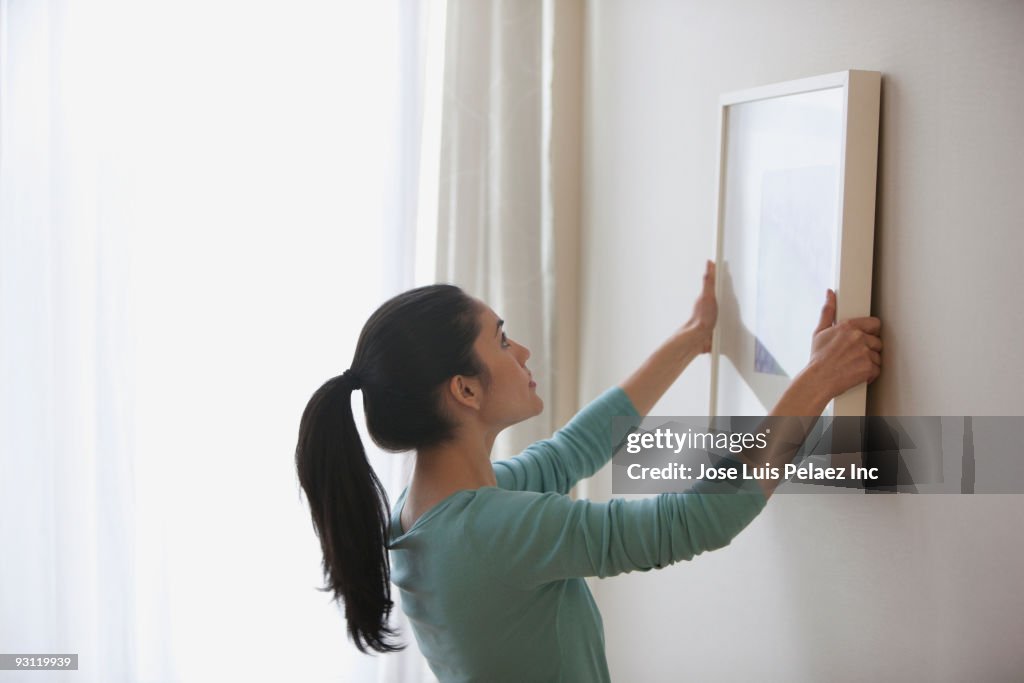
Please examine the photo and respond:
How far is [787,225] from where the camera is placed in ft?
4.17

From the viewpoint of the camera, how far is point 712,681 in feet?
4.96

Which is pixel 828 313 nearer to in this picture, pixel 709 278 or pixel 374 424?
pixel 709 278

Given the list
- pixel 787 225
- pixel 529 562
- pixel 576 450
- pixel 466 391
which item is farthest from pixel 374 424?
pixel 787 225

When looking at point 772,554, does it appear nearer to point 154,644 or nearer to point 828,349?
point 828,349

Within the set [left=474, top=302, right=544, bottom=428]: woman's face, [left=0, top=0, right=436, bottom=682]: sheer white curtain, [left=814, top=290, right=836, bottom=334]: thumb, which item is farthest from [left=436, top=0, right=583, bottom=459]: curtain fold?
[left=814, top=290, right=836, bottom=334]: thumb

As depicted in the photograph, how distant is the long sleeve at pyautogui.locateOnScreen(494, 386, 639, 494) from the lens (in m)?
1.41

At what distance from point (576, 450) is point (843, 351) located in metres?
0.48

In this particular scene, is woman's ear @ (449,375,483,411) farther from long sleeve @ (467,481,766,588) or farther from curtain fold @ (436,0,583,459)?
curtain fold @ (436,0,583,459)

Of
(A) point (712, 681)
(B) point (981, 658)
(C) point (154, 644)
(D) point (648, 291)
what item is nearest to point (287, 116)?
(D) point (648, 291)

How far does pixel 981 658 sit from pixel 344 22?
154 cm

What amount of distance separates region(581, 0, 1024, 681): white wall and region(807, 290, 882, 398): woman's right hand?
0.03 m

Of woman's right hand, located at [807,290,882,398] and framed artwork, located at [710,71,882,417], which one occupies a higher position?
framed artwork, located at [710,71,882,417]

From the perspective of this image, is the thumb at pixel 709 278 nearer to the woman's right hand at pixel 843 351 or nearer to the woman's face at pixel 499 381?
the woman's right hand at pixel 843 351

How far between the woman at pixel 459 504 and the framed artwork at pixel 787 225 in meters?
0.06
